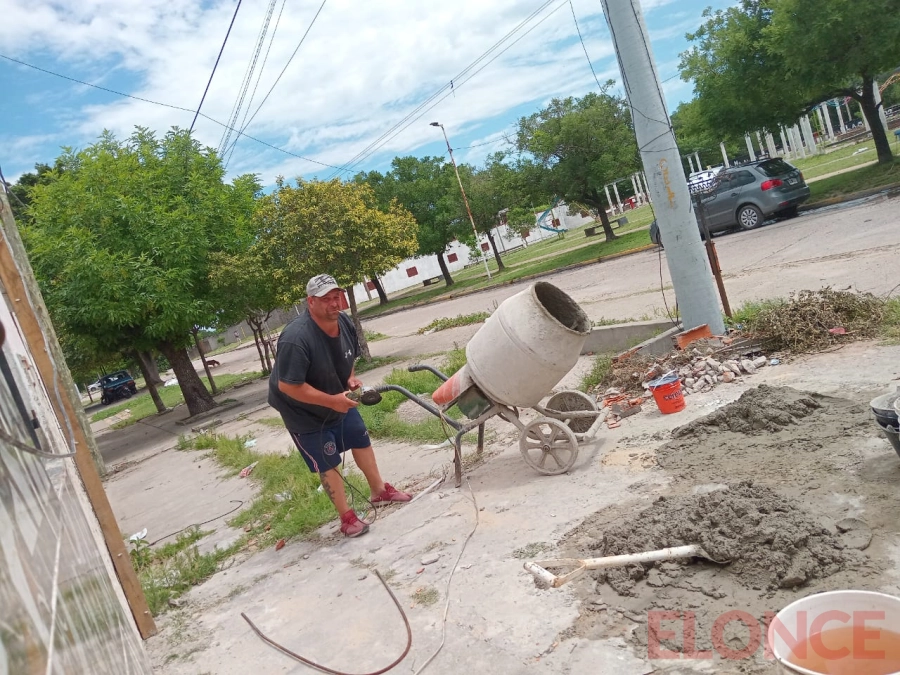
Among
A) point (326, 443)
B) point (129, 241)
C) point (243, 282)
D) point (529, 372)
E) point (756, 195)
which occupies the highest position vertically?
point (129, 241)

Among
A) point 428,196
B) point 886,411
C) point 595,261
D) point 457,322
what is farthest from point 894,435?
point 428,196

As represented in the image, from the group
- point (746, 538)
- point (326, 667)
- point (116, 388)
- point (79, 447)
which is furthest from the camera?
point (116, 388)

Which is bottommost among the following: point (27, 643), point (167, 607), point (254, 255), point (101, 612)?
point (167, 607)

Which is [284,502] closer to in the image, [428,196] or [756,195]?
[756,195]

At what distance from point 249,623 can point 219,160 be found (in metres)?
16.6

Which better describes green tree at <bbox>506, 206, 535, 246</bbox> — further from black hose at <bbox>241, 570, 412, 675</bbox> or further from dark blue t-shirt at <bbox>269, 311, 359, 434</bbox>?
black hose at <bbox>241, 570, 412, 675</bbox>

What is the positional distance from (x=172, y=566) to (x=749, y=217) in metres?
16.1

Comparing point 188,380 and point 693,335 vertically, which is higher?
point 188,380

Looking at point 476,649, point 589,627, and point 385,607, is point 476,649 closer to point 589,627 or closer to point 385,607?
point 589,627

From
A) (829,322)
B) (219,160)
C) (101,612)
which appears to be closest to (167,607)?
(101,612)

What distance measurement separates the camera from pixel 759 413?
15.8 feet

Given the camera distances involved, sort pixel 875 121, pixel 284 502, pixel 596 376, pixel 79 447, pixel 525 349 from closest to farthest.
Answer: pixel 79 447 → pixel 525 349 → pixel 284 502 → pixel 596 376 → pixel 875 121

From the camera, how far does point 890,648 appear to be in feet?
6.36

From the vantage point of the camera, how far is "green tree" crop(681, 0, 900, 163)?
15648 mm
